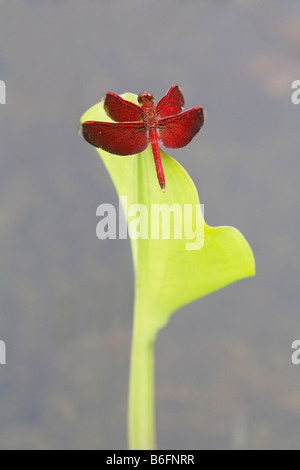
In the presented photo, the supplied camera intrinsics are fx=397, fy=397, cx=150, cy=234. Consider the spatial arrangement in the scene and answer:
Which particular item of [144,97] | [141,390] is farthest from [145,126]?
[141,390]

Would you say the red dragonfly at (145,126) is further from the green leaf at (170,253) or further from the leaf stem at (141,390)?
the leaf stem at (141,390)

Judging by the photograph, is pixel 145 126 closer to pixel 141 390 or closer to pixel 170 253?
pixel 170 253

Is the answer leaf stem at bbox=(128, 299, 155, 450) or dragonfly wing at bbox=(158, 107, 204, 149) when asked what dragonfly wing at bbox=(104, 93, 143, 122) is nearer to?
dragonfly wing at bbox=(158, 107, 204, 149)

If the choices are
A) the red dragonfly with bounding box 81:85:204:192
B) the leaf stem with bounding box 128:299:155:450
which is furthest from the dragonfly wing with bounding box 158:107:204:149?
the leaf stem with bounding box 128:299:155:450

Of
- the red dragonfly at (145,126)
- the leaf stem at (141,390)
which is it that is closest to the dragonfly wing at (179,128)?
the red dragonfly at (145,126)

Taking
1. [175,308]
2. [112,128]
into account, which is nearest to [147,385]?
[175,308]
